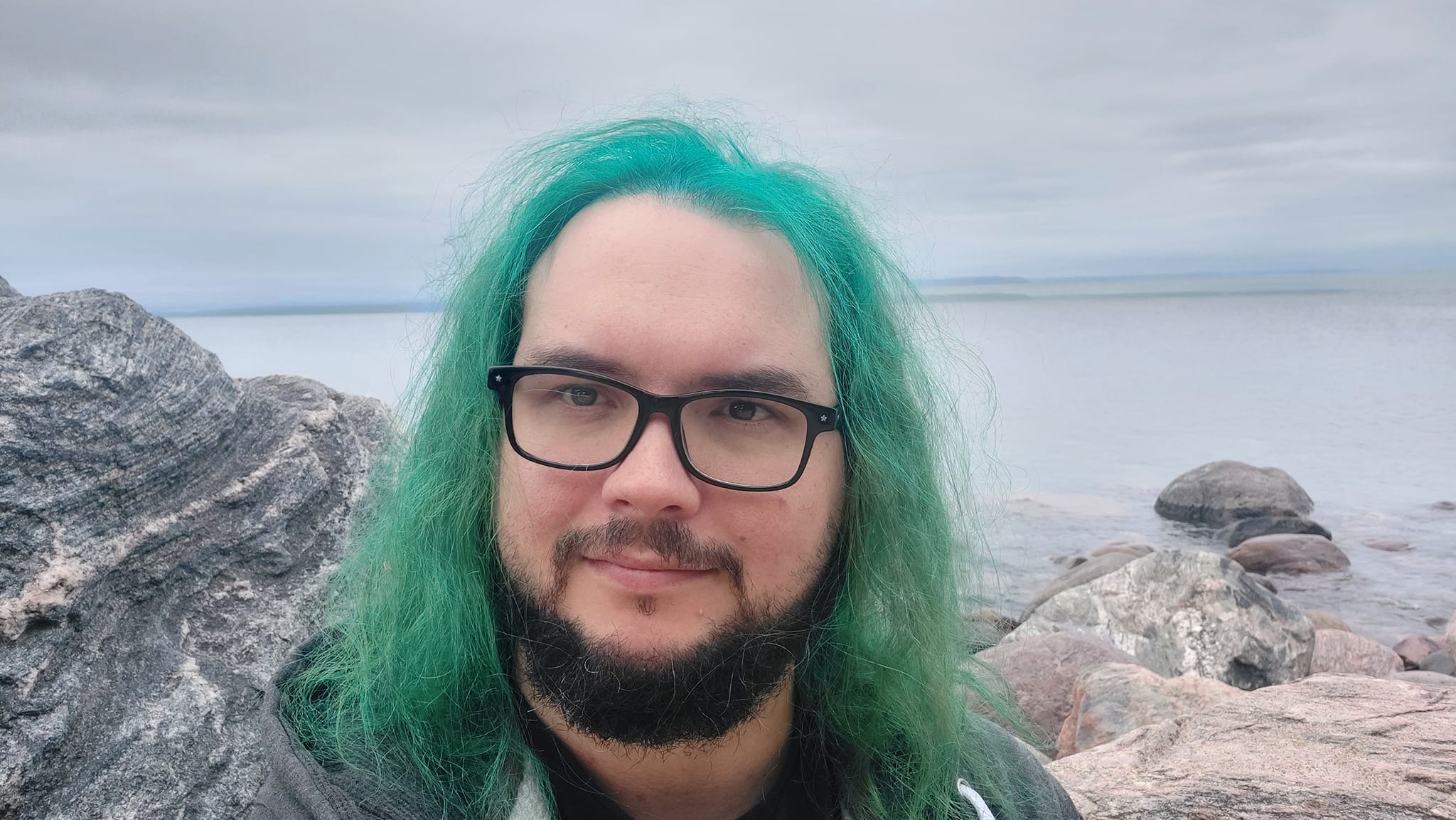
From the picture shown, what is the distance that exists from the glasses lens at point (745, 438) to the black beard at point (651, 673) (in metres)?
0.16

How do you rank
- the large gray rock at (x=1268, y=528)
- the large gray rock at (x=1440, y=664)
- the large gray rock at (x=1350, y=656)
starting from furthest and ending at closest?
1. the large gray rock at (x=1268, y=528)
2. the large gray rock at (x=1440, y=664)
3. the large gray rock at (x=1350, y=656)

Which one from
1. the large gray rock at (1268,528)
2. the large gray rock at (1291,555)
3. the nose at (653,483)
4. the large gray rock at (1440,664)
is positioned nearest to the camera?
the nose at (653,483)

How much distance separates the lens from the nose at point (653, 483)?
5.82 feet

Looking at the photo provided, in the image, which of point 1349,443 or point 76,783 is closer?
point 76,783

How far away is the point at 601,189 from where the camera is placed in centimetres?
225

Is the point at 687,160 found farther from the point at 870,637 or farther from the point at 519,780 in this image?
the point at 519,780

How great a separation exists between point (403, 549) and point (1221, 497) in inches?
497

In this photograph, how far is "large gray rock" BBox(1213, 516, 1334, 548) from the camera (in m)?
11.9

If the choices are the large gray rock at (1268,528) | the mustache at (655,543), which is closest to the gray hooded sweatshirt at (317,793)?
the mustache at (655,543)

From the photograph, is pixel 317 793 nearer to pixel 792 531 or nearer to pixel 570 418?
pixel 570 418

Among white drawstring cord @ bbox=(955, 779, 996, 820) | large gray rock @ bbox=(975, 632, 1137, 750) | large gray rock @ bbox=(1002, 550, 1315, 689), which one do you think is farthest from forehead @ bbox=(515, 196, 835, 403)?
large gray rock @ bbox=(1002, 550, 1315, 689)

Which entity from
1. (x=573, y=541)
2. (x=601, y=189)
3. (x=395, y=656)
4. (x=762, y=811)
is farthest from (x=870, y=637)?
(x=601, y=189)

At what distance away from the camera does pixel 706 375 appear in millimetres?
1888

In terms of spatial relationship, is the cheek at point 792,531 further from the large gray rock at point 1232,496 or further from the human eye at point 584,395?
the large gray rock at point 1232,496
